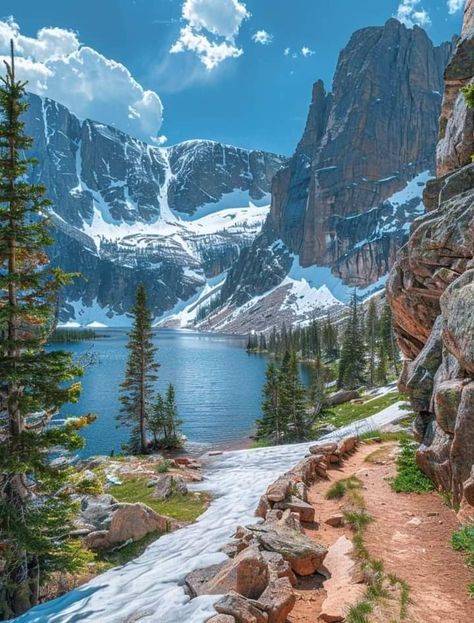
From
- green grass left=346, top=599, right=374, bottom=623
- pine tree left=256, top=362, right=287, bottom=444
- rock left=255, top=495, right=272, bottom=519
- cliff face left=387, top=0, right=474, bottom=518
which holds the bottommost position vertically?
pine tree left=256, top=362, right=287, bottom=444

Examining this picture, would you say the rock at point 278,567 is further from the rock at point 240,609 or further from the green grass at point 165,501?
the green grass at point 165,501

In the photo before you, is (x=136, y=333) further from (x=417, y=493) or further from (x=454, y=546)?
(x=454, y=546)

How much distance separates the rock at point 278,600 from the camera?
6773 millimetres

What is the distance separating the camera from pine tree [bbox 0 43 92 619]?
11.5 meters

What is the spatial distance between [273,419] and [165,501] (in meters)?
28.7

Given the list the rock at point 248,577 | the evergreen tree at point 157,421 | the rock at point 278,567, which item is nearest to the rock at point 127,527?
the rock at point 248,577

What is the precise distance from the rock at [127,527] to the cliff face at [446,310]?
30.4ft

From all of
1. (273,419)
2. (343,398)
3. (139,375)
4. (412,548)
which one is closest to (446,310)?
(412,548)

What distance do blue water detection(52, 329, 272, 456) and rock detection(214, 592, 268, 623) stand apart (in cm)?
1694

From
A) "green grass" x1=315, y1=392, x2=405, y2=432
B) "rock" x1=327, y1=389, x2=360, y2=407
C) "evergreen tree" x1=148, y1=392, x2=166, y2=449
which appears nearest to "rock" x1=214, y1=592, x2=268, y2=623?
"green grass" x1=315, y1=392, x2=405, y2=432

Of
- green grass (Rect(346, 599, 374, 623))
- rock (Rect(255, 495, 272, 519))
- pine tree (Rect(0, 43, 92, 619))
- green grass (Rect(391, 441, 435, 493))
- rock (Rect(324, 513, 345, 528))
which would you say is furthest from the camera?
green grass (Rect(391, 441, 435, 493))

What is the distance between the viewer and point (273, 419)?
46.0 metres

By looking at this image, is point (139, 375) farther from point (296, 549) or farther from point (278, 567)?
point (278, 567)

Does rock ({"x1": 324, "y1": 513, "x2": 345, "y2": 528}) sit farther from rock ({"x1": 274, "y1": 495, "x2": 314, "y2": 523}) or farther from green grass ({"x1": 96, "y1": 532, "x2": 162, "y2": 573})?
green grass ({"x1": 96, "y1": 532, "x2": 162, "y2": 573})
